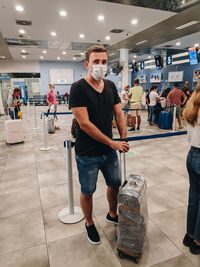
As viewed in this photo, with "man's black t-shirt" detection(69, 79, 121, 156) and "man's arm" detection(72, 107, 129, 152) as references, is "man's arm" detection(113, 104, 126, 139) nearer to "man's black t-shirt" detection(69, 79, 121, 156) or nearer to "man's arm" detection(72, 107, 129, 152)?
"man's black t-shirt" detection(69, 79, 121, 156)

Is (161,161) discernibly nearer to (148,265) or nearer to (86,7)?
(148,265)

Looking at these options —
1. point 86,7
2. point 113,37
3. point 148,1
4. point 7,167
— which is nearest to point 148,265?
point 7,167

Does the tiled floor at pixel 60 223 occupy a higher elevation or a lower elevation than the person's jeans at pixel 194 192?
lower

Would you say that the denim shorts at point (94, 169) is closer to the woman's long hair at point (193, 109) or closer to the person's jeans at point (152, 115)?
the woman's long hair at point (193, 109)

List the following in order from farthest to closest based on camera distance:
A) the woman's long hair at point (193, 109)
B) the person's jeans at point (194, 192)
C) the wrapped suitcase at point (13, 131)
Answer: the wrapped suitcase at point (13, 131) < the person's jeans at point (194, 192) < the woman's long hair at point (193, 109)

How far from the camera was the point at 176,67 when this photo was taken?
1380 cm

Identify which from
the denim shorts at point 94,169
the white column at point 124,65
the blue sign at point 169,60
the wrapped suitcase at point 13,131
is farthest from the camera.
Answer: the blue sign at point 169,60

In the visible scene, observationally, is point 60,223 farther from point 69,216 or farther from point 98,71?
point 98,71

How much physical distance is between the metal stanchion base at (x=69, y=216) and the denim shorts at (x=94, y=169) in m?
0.70

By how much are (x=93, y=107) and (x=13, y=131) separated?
4.46 metres

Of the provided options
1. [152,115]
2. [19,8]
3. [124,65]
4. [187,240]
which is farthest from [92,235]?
[124,65]

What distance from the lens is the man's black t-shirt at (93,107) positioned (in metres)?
1.53

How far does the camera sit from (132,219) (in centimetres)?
161

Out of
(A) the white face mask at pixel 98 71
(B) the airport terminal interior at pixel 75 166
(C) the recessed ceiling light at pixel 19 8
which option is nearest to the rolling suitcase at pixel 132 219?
(B) the airport terminal interior at pixel 75 166
